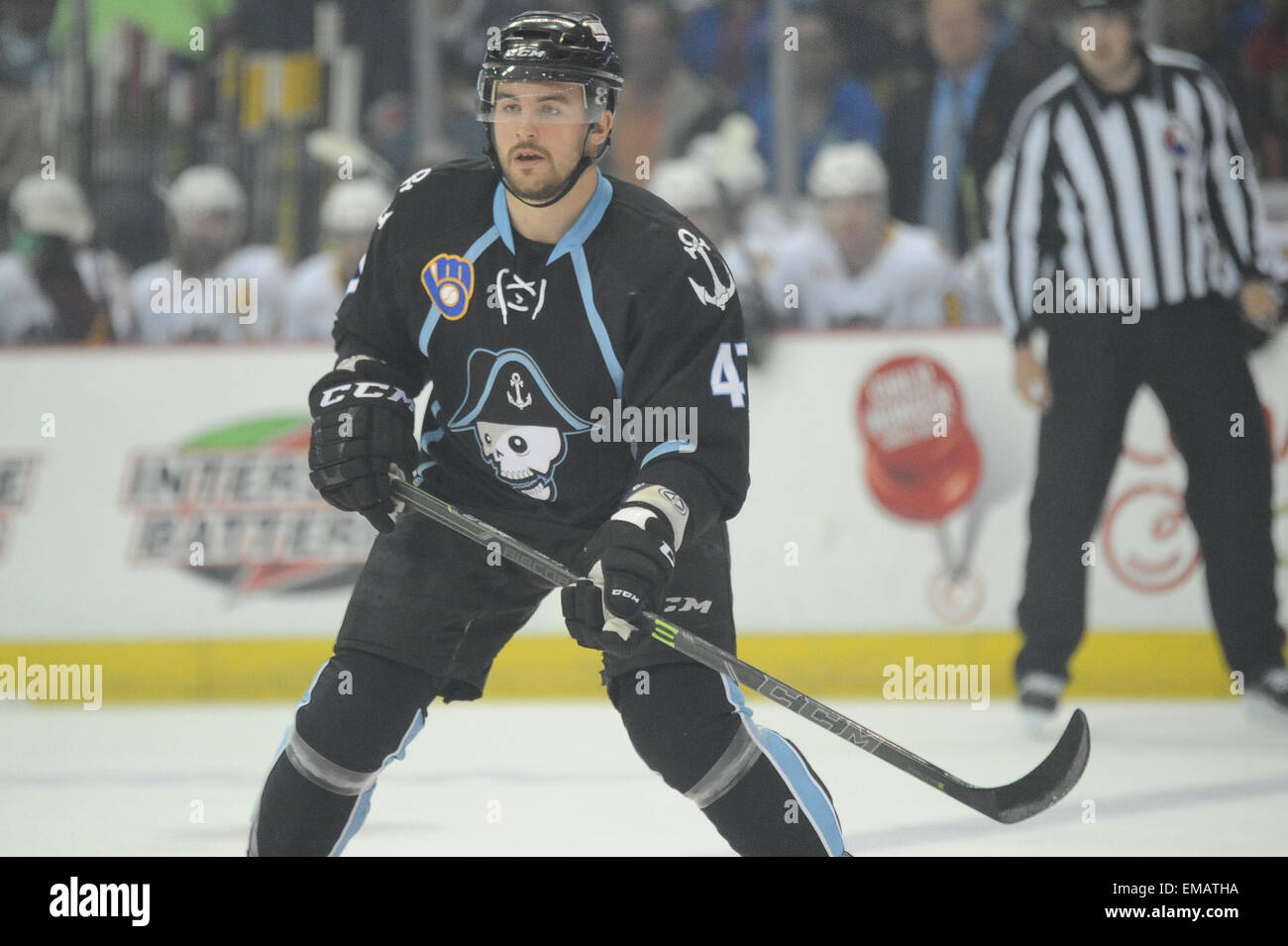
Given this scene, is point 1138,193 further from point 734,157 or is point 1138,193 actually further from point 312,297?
point 312,297

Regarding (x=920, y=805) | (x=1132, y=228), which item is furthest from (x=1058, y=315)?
(x=920, y=805)

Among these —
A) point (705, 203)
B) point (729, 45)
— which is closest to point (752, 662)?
point (705, 203)

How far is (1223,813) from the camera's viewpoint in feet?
12.3

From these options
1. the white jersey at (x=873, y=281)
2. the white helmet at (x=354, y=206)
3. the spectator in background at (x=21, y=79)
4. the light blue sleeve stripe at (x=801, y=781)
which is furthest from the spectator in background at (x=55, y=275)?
the light blue sleeve stripe at (x=801, y=781)

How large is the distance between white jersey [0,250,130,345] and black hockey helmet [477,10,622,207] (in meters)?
3.56

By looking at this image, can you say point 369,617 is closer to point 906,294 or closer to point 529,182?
point 529,182

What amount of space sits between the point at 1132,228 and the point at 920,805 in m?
1.96

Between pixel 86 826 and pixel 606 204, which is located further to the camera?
pixel 86 826

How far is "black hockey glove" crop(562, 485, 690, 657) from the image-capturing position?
2.38 m

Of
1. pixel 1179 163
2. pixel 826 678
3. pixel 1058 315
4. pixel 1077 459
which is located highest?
pixel 1179 163

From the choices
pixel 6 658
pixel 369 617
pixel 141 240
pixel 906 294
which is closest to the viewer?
pixel 369 617

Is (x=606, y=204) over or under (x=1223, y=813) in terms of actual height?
over

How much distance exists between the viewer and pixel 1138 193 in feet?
16.8

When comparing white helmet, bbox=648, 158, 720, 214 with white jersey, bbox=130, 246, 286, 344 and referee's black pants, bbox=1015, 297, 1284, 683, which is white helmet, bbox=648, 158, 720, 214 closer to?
white jersey, bbox=130, 246, 286, 344
